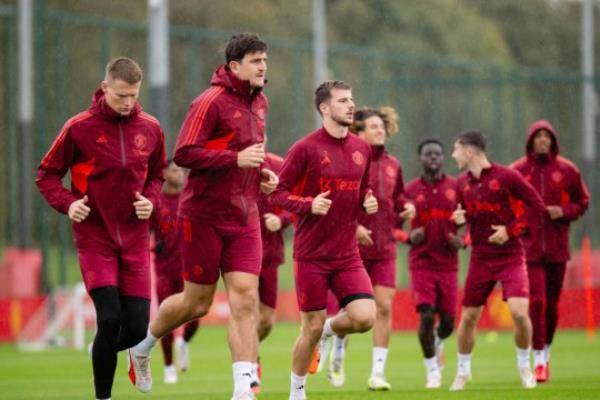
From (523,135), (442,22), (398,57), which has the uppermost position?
(442,22)

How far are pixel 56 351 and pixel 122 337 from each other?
584 inches

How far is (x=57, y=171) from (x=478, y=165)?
546 cm

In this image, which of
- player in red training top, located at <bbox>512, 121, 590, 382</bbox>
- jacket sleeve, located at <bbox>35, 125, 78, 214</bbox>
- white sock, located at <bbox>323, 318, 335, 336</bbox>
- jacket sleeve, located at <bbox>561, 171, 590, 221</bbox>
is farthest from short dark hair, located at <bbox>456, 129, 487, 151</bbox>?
jacket sleeve, located at <bbox>35, 125, 78, 214</bbox>

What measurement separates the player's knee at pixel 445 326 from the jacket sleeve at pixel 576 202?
1.76 m

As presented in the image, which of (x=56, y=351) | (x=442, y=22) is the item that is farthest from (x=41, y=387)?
(x=442, y=22)

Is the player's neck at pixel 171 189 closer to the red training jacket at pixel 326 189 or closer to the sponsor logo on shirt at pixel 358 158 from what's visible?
the red training jacket at pixel 326 189

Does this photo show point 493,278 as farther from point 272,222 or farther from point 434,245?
point 272,222

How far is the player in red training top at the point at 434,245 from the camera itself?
17.6m

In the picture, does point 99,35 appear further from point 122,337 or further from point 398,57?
point 122,337

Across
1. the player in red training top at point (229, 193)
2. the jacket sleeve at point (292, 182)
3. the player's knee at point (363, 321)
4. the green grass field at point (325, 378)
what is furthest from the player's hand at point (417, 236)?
the player in red training top at point (229, 193)

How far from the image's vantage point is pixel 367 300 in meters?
13.2

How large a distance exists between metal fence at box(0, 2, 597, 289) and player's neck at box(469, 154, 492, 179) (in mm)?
16470

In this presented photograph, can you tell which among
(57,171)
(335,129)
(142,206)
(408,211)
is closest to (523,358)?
(408,211)

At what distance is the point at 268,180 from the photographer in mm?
12531
